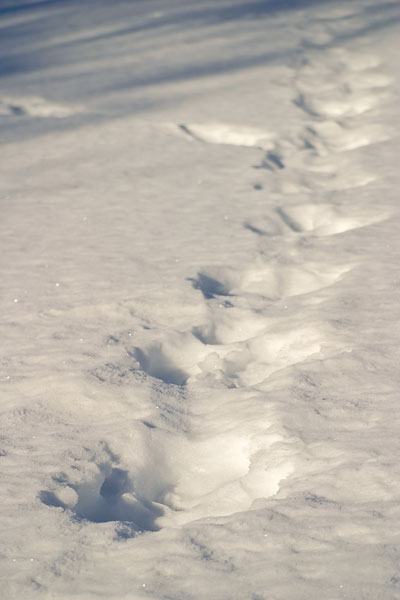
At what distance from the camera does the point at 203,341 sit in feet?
8.60

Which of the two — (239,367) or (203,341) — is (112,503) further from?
(203,341)

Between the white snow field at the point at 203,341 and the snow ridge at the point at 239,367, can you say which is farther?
the snow ridge at the point at 239,367

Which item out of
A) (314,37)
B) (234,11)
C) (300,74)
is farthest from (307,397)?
(234,11)

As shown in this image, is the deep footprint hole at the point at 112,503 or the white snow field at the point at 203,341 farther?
Answer: the deep footprint hole at the point at 112,503

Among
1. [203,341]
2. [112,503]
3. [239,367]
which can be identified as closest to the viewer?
[112,503]

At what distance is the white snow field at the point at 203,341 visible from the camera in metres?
1.62

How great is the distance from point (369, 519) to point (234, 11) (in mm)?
7107

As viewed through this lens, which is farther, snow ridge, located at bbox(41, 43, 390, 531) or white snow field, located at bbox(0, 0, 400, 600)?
snow ridge, located at bbox(41, 43, 390, 531)

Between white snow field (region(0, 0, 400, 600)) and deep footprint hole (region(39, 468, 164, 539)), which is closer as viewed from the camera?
white snow field (region(0, 0, 400, 600))

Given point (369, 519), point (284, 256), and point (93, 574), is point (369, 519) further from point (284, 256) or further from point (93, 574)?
point (284, 256)

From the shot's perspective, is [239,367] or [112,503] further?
[239,367]

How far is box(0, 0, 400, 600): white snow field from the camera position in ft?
5.32

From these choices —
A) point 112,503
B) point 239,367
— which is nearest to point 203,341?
point 239,367

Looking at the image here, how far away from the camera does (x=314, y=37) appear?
664 centimetres
